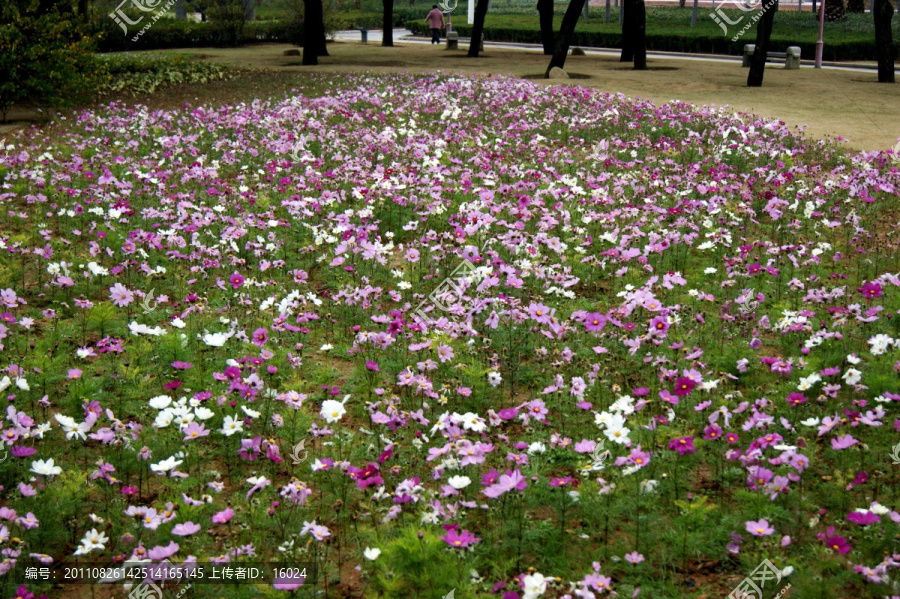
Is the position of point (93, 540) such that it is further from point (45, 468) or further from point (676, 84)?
point (676, 84)

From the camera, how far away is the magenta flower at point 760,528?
316 cm

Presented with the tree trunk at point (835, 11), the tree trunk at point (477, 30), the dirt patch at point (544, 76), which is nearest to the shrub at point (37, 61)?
the dirt patch at point (544, 76)

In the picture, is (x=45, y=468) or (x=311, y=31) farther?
(x=311, y=31)

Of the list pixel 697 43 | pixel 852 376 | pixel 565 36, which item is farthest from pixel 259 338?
pixel 697 43

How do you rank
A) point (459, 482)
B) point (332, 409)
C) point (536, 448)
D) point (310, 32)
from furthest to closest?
point (310, 32) → point (332, 409) → point (536, 448) → point (459, 482)

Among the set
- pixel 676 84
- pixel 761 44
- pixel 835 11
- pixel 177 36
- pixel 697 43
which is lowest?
pixel 676 84

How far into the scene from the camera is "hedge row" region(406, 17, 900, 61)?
31.0m

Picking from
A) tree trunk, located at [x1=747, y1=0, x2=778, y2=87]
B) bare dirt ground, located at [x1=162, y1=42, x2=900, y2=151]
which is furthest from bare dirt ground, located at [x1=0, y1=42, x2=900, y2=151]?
tree trunk, located at [x1=747, y1=0, x2=778, y2=87]

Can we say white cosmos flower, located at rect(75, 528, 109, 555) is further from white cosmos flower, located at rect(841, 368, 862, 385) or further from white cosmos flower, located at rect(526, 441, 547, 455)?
white cosmos flower, located at rect(841, 368, 862, 385)

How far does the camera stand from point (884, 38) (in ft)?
69.3

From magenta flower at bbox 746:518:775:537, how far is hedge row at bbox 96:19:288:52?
1428 inches

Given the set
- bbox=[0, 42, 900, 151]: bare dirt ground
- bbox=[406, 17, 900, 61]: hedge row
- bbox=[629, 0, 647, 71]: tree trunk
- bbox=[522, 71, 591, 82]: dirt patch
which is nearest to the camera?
bbox=[0, 42, 900, 151]: bare dirt ground

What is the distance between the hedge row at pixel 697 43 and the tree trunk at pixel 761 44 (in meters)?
12.0

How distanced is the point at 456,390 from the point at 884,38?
2081 centimetres
